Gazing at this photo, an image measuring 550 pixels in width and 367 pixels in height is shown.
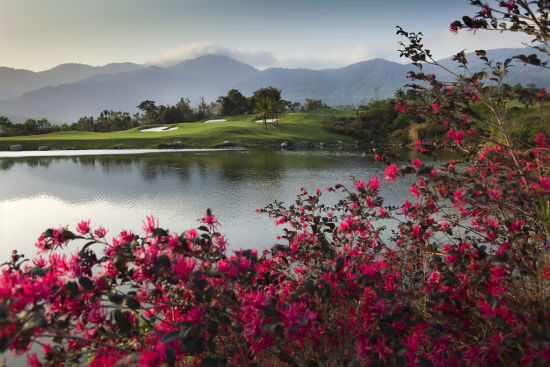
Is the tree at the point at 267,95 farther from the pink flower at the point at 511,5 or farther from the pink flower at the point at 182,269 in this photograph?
the pink flower at the point at 182,269

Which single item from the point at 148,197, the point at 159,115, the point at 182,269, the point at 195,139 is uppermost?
the point at 159,115

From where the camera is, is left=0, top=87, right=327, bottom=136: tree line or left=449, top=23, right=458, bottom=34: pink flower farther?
left=0, top=87, right=327, bottom=136: tree line

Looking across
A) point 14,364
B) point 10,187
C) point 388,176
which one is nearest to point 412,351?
point 388,176

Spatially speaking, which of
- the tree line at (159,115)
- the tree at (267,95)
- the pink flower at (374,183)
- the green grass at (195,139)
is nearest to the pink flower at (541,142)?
the pink flower at (374,183)

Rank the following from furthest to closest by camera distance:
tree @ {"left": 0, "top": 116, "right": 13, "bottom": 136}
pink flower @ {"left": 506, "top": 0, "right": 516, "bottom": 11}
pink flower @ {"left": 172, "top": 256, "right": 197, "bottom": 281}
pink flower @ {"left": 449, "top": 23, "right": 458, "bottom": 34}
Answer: tree @ {"left": 0, "top": 116, "right": 13, "bottom": 136}
pink flower @ {"left": 449, "top": 23, "right": 458, "bottom": 34}
pink flower @ {"left": 506, "top": 0, "right": 516, "bottom": 11}
pink flower @ {"left": 172, "top": 256, "right": 197, "bottom": 281}

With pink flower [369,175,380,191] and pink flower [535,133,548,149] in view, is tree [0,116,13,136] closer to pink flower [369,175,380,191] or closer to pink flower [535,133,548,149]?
pink flower [369,175,380,191]

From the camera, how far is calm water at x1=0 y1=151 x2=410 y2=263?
6668 millimetres

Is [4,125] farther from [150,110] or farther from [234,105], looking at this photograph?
[234,105]

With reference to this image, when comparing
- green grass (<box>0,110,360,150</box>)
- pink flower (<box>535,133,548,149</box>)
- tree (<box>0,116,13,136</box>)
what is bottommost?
pink flower (<box>535,133,548,149</box>)

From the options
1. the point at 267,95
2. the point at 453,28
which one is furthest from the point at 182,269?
the point at 267,95

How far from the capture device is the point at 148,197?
9.88 meters

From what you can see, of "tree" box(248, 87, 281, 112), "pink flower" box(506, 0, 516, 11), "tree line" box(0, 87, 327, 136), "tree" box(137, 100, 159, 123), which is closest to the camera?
"pink flower" box(506, 0, 516, 11)

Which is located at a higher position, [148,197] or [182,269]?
[182,269]

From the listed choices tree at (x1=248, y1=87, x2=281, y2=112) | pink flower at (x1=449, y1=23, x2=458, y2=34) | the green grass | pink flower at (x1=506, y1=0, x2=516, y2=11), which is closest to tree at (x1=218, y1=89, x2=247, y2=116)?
tree at (x1=248, y1=87, x2=281, y2=112)
